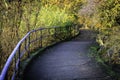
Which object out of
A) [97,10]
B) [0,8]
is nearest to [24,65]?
[0,8]

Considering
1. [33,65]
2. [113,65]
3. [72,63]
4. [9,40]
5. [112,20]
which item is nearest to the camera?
[9,40]

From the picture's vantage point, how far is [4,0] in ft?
29.2

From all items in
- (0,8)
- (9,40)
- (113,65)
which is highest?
(0,8)

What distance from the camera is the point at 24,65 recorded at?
9.00 meters

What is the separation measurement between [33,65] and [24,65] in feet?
2.77

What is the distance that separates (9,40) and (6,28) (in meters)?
0.42

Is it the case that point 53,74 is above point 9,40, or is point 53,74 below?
below

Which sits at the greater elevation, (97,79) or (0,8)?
(0,8)

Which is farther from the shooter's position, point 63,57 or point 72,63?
point 63,57

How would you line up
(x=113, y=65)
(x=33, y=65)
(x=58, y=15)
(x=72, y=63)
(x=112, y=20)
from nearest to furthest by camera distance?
(x=33, y=65) < (x=72, y=63) < (x=113, y=65) < (x=112, y=20) < (x=58, y=15)

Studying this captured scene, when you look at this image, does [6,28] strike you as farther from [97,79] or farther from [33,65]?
[97,79]

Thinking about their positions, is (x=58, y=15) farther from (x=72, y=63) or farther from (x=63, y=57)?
(x=72, y=63)

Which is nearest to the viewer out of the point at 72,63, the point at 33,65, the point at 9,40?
the point at 9,40

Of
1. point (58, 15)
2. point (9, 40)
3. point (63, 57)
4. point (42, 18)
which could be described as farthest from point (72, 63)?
point (58, 15)
